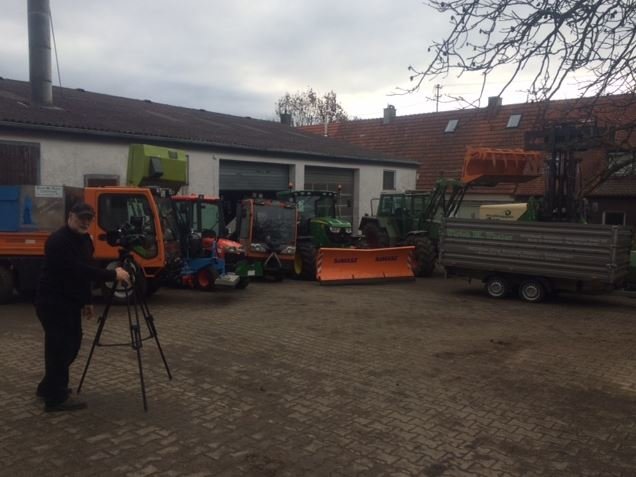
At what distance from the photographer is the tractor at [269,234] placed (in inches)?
544

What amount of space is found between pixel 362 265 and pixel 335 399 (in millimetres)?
8978

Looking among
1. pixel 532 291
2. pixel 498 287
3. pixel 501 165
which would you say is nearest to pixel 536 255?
pixel 532 291

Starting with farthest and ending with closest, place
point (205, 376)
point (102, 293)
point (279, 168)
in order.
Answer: point (279, 168) < point (102, 293) < point (205, 376)

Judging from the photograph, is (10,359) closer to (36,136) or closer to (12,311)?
(12,311)

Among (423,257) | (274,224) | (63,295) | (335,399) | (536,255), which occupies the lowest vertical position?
(335,399)

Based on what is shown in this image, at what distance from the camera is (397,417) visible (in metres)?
5.10

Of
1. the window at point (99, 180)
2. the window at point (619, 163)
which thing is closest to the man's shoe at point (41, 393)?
the window at point (619, 163)

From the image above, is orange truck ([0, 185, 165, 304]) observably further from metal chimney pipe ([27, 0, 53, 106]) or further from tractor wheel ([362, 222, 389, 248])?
tractor wheel ([362, 222, 389, 248])

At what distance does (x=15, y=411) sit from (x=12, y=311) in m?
5.44

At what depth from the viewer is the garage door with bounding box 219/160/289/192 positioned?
18234mm

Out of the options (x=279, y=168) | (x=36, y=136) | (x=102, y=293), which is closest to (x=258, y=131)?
(x=279, y=168)

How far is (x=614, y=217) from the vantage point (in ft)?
73.3

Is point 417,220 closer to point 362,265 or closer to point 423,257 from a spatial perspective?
point 423,257

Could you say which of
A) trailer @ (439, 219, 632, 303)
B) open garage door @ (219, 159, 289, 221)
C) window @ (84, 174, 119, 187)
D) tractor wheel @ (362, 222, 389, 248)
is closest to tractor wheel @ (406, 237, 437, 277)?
tractor wheel @ (362, 222, 389, 248)
